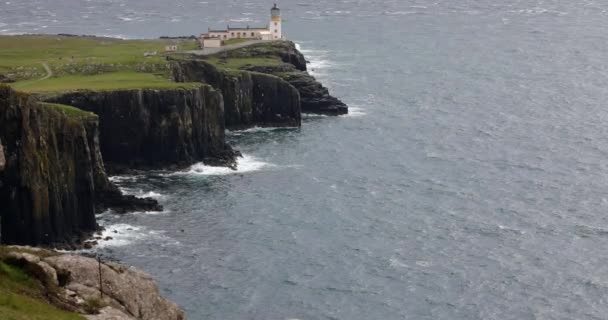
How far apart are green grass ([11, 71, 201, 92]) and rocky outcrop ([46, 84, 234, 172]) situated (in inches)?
124

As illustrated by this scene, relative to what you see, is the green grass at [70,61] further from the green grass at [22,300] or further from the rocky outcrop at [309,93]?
the green grass at [22,300]

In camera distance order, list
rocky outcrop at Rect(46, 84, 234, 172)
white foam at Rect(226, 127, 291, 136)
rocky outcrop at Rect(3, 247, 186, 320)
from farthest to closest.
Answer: white foam at Rect(226, 127, 291, 136) < rocky outcrop at Rect(46, 84, 234, 172) < rocky outcrop at Rect(3, 247, 186, 320)

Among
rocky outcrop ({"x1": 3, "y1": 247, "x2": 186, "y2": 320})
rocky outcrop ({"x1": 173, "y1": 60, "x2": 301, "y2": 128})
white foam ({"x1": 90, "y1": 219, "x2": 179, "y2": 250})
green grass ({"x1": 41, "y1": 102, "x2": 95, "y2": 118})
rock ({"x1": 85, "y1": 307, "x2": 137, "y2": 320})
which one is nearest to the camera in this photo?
rock ({"x1": 85, "y1": 307, "x2": 137, "y2": 320})

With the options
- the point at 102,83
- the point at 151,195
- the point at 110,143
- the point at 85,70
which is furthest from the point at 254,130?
the point at 151,195

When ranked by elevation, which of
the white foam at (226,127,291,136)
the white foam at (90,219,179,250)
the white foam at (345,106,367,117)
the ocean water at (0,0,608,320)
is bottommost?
the ocean water at (0,0,608,320)

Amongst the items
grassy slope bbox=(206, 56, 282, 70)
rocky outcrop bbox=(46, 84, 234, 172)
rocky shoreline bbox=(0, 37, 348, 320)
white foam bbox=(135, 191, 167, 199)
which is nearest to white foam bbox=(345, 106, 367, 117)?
rocky shoreline bbox=(0, 37, 348, 320)

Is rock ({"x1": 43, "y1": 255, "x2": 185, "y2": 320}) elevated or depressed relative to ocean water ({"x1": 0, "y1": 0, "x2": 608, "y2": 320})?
elevated

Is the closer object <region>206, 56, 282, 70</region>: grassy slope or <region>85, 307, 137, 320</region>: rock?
<region>85, 307, 137, 320</region>: rock

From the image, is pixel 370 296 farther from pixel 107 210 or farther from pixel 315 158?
pixel 315 158

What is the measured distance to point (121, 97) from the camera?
482 feet

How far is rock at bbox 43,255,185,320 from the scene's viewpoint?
53.6 meters

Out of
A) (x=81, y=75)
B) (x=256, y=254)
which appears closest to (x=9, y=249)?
(x=256, y=254)

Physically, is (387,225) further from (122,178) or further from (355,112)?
(355,112)

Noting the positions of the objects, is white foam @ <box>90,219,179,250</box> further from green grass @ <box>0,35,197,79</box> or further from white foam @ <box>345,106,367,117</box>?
white foam @ <box>345,106,367,117</box>
